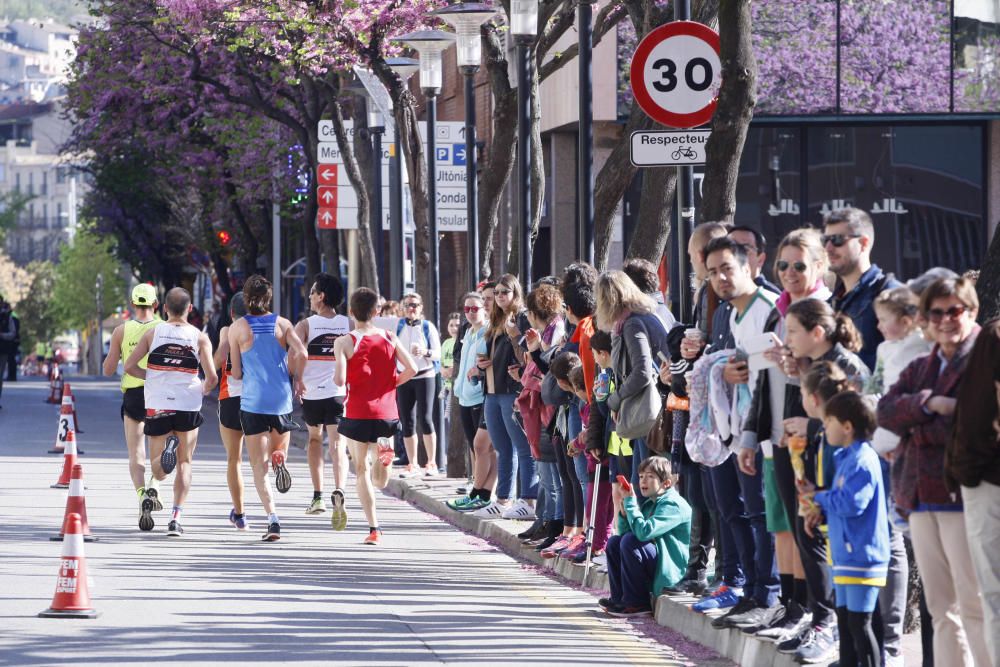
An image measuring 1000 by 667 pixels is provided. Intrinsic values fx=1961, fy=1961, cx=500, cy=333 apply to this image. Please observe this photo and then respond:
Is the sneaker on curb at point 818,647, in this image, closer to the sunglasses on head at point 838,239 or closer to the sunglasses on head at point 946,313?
the sunglasses on head at point 838,239

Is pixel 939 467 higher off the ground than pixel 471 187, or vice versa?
pixel 471 187

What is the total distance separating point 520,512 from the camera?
15.0 meters

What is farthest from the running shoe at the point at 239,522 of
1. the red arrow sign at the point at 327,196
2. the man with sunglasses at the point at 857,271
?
the red arrow sign at the point at 327,196

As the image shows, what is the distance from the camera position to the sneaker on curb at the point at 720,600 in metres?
9.46

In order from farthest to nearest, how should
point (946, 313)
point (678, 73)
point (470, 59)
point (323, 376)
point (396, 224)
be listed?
point (396, 224), point (470, 59), point (323, 376), point (678, 73), point (946, 313)

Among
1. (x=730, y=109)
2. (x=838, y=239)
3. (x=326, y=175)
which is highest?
(x=326, y=175)

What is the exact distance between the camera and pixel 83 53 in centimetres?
3644

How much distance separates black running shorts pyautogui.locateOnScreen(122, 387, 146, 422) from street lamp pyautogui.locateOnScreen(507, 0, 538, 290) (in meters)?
3.67

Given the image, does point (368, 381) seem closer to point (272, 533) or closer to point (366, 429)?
point (366, 429)

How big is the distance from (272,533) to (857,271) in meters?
6.86

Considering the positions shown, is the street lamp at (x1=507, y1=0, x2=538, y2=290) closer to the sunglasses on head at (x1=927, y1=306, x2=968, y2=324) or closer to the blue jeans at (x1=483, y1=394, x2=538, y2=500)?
the blue jeans at (x1=483, y1=394, x2=538, y2=500)

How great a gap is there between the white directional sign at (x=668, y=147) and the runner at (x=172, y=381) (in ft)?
13.4

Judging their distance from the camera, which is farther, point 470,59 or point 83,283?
point 83,283

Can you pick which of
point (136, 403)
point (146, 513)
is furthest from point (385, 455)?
point (136, 403)
